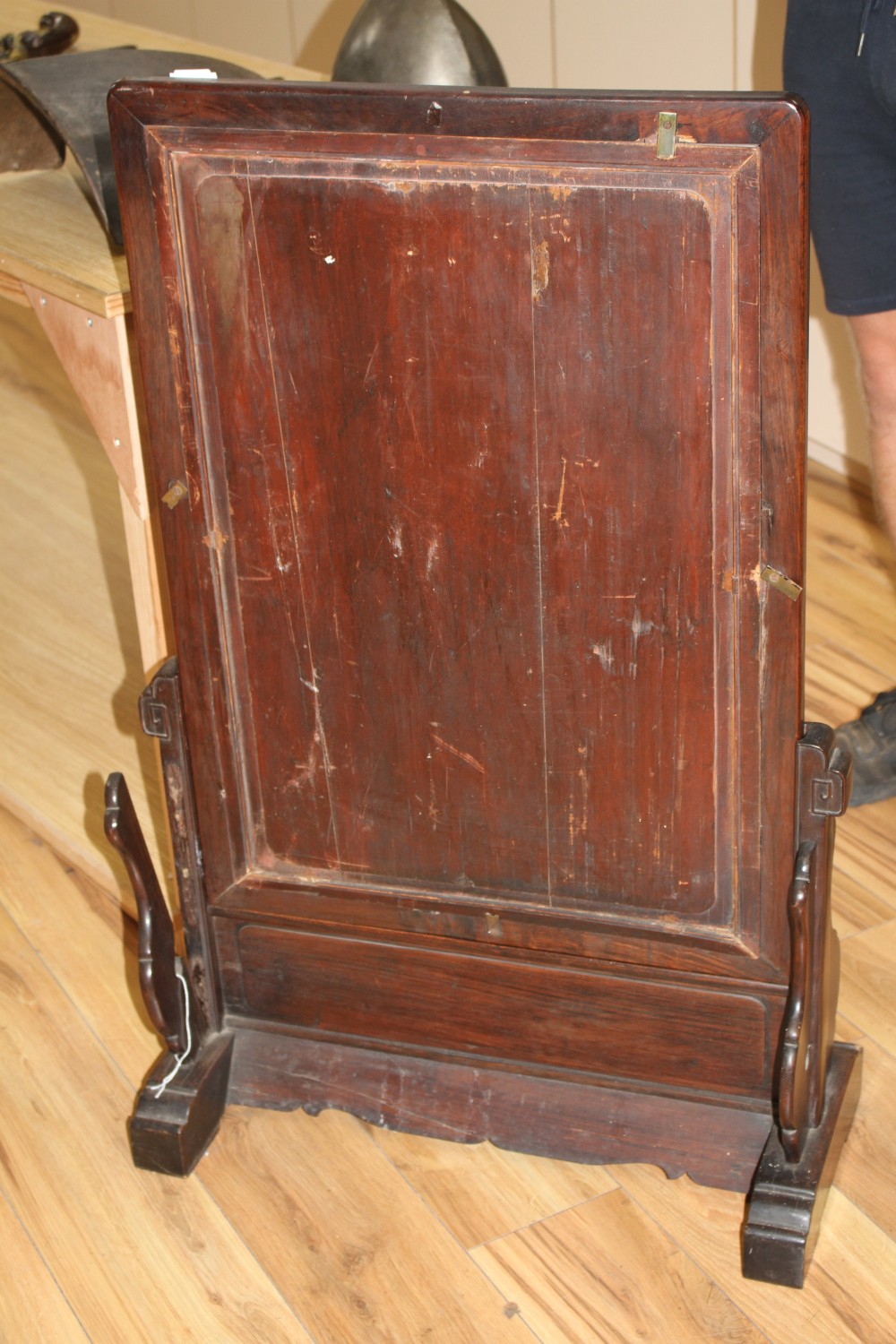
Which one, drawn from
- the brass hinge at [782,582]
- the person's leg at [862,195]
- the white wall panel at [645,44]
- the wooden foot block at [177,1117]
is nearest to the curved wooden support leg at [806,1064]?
the brass hinge at [782,582]

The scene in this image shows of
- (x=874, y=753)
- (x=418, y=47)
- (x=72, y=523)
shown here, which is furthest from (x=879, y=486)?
(x=72, y=523)

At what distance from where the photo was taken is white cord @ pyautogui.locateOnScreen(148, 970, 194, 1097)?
5.00ft

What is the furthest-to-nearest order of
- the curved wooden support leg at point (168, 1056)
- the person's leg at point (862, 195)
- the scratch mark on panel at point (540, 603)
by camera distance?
the person's leg at point (862, 195), the curved wooden support leg at point (168, 1056), the scratch mark on panel at point (540, 603)

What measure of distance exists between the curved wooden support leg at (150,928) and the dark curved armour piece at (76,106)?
557 millimetres

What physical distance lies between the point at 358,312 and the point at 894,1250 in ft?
3.11

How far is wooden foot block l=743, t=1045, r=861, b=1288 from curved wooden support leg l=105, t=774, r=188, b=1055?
566 millimetres

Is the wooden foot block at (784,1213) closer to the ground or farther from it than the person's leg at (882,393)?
closer to the ground

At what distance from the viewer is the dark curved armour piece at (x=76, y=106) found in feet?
4.98

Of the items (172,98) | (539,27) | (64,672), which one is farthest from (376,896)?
(539,27)

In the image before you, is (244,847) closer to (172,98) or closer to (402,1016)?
(402,1016)

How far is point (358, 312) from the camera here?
1.21 meters

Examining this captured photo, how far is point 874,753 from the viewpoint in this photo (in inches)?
80.4

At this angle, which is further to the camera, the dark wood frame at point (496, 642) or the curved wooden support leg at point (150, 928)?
the curved wooden support leg at point (150, 928)

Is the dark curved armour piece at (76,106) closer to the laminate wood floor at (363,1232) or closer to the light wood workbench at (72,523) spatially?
the light wood workbench at (72,523)
